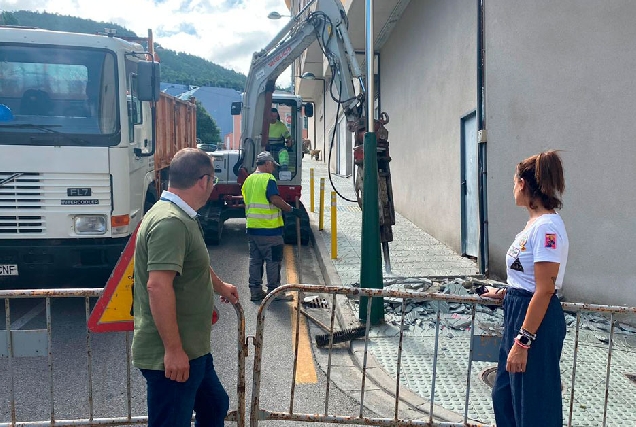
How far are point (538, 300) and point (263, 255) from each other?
472 cm

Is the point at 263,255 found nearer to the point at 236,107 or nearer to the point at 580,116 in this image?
the point at 580,116

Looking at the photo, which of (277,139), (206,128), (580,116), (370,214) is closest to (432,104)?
(277,139)

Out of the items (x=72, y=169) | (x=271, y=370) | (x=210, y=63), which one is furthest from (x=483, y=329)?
(x=210, y=63)

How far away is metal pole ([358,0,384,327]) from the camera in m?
5.95

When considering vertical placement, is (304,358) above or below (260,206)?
below

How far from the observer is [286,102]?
38.1 ft

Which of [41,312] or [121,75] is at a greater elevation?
[121,75]

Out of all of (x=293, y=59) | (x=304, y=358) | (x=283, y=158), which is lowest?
(x=304, y=358)

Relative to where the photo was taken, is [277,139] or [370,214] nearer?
[370,214]

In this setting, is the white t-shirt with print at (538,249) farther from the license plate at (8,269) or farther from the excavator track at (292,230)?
the excavator track at (292,230)

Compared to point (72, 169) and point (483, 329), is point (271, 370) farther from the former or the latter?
point (72, 169)

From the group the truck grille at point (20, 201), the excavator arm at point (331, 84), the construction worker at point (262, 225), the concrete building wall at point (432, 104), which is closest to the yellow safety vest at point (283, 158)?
the excavator arm at point (331, 84)

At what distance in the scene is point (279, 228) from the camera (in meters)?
7.19

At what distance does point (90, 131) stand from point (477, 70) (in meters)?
5.11
